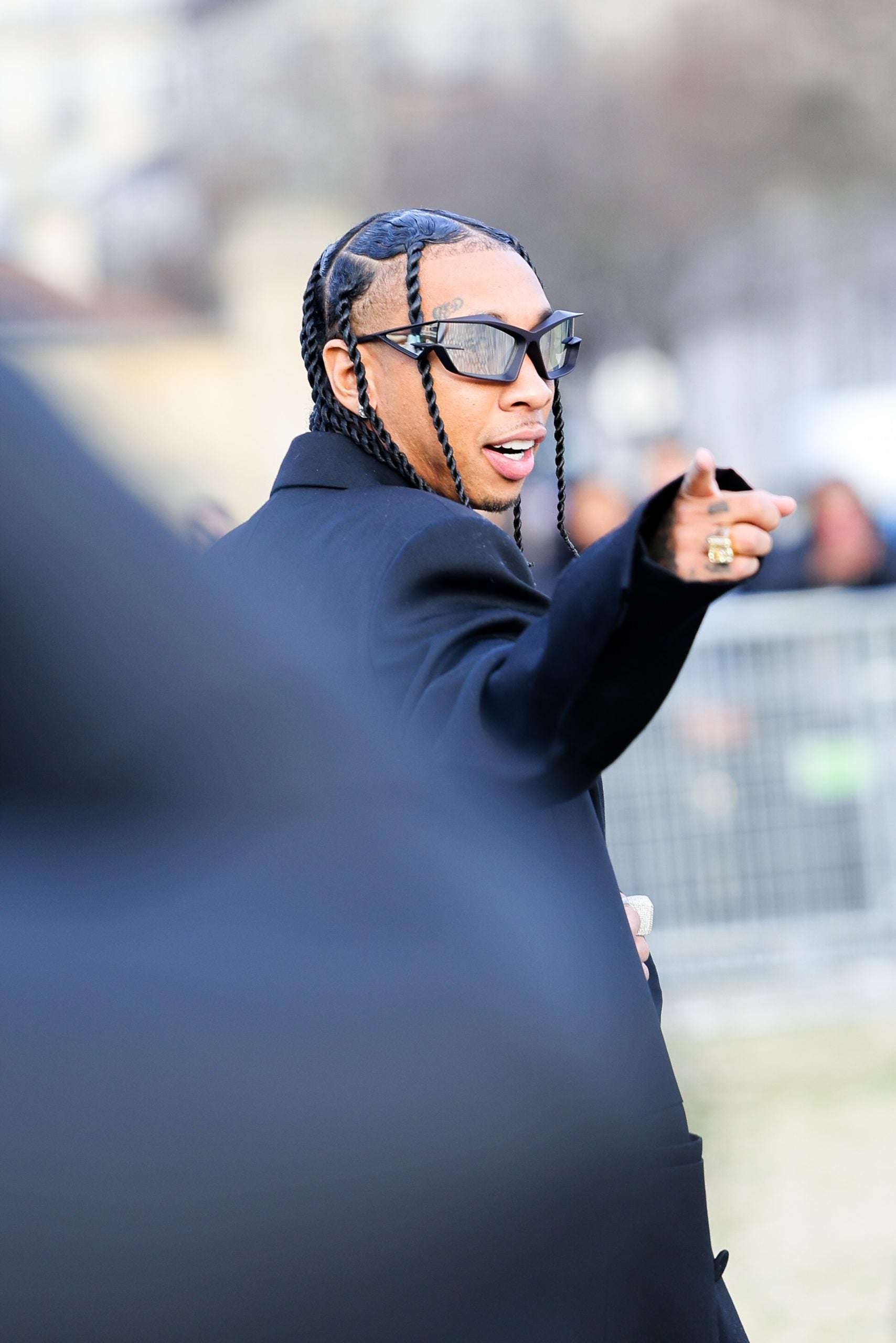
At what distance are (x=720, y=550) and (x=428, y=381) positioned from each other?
672mm

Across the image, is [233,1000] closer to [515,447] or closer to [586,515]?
[515,447]

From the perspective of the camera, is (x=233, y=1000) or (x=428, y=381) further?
(x=428, y=381)

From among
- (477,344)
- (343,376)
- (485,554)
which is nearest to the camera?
(485,554)

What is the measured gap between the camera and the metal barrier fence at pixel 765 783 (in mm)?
6699

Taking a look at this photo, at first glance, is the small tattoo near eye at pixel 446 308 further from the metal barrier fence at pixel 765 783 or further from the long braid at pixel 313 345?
the metal barrier fence at pixel 765 783

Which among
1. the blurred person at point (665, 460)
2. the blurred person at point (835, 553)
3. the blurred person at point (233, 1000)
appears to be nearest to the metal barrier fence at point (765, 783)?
the blurred person at point (835, 553)

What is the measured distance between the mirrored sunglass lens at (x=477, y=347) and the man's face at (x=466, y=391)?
0.02m

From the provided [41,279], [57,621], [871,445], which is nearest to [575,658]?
[57,621]

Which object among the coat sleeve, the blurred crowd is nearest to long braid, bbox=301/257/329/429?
the coat sleeve

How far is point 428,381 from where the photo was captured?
1.92m

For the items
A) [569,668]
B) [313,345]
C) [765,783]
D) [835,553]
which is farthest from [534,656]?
[835,553]

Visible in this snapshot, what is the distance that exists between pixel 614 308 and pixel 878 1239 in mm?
28958

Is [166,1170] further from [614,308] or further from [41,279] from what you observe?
[614,308]

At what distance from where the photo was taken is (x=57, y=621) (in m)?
1.08
